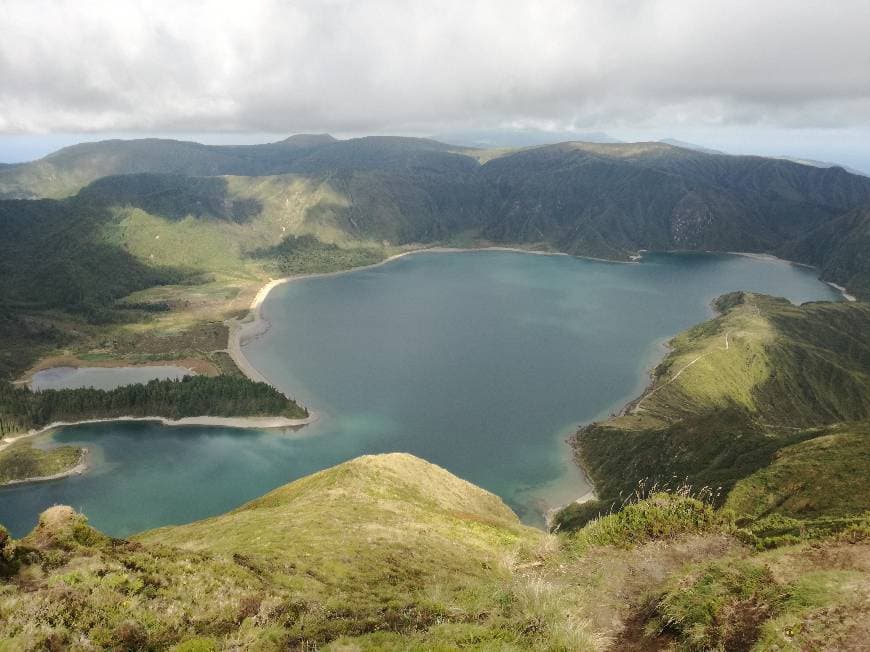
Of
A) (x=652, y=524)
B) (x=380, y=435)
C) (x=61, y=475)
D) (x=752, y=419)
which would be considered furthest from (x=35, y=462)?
(x=752, y=419)

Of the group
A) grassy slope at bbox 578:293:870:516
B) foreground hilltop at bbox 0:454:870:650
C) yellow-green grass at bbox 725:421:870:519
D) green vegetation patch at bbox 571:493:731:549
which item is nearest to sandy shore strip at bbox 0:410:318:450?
grassy slope at bbox 578:293:870:516

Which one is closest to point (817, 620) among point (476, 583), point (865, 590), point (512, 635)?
point (865, 590)

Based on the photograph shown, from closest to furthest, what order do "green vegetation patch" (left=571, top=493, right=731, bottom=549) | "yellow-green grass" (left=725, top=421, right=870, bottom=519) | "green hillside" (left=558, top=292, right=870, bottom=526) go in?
"green vegetation patch" (left=571, top=493, right=731, bottom=549) → "yellow-green grass" (left=725, top=421, right=870, bottom=519) → "green hillside" (left=558, top=292, right=870, bottom=526)

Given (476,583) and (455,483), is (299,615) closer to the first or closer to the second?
(476,583)

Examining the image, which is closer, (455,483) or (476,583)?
(476,583)

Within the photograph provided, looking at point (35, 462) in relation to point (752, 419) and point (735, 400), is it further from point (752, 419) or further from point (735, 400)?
point (735, 400)

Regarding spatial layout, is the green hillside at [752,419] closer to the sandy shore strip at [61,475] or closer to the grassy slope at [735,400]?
the grassy slope at [735,400]

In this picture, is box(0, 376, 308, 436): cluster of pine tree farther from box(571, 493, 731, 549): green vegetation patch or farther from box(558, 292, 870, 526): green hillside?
box(571, 493, 731, 549): green vegetation patch
